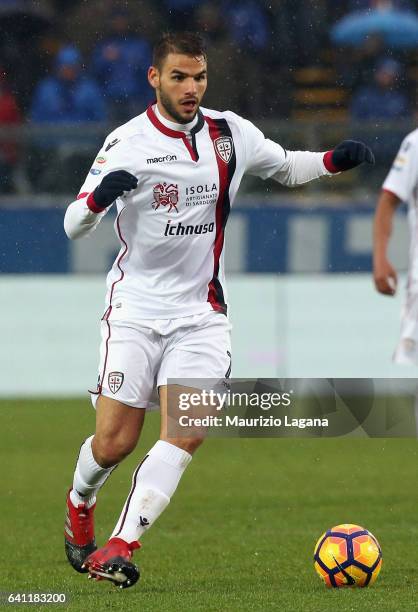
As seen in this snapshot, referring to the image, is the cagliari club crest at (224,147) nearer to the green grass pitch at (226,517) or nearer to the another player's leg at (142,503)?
the another player's leg at (142,503)

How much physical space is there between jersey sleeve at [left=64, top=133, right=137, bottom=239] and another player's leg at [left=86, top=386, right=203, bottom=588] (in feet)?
2.36

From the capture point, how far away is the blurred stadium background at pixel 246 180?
1156cm

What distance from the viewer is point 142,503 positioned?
5.31 meters

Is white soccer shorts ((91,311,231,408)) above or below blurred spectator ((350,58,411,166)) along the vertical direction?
below

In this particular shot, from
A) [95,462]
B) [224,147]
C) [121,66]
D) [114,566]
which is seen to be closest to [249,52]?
[121,66]

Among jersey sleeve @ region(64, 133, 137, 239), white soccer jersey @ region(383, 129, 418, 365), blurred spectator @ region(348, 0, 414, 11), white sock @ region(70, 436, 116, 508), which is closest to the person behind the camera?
jersey sleeve @ region(64, 133, 137, 239)

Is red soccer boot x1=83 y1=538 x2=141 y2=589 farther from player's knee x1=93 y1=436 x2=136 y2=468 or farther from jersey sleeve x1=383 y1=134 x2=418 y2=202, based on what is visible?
jersey sleeve x1=383 y1=134 x2=418 y2=202

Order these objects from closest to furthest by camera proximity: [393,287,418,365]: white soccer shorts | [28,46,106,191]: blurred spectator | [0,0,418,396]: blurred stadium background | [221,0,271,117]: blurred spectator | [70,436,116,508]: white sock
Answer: [393,287,418,365]: white soccer shorts, [70,436,116,508]: white sock, [0,0,418,396]: blurred stadium background, [28,46,106,191]: blurred spectator, [221,0,271,117]: blurred spectator

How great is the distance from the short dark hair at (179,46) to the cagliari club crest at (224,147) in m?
0.37

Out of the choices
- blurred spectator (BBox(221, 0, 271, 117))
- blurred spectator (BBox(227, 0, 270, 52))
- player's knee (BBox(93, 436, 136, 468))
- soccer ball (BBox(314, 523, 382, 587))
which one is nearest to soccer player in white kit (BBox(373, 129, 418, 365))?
soccer ball (BBox(314, 523, 382, 587))

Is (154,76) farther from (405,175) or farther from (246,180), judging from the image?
(246,180)

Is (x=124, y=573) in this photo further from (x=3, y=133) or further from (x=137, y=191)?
(x=3, y=133)

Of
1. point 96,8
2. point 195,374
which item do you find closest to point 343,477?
point 195,374

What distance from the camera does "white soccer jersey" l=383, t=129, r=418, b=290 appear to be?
5.61 metres
